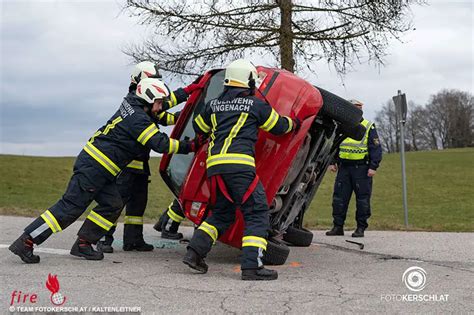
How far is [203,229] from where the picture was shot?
5516 mm

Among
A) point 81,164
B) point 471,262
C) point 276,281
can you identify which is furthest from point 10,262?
point 471,262

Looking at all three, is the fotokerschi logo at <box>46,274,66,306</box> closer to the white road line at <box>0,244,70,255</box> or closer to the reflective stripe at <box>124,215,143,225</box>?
the white road line at <box>0,244,70,255</box>

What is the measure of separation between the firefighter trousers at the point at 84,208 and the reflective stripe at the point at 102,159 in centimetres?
10

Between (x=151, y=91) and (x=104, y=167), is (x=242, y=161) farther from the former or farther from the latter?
(x=104, y=167)

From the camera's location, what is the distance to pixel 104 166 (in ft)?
19.5

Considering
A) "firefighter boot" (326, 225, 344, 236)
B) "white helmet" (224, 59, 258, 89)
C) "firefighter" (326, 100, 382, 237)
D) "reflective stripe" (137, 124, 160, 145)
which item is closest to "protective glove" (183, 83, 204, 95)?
"reflective stripe" (137, 124, 160, 145)

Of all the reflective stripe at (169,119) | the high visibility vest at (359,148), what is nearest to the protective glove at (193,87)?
the reflective stripe at (169,119)

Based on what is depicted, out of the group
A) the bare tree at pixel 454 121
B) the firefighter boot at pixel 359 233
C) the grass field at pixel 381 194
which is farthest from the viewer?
the bare tree at pixel 454 121

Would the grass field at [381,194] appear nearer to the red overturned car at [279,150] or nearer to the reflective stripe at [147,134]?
the red overturned car at [279,150]

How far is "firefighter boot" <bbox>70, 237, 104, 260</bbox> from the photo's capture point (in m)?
6.07

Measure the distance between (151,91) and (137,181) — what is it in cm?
126

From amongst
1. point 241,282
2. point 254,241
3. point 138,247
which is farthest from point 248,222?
point 138,247

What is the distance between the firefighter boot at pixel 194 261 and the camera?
5.34 meters

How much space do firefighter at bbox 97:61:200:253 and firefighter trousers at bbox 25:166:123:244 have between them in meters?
0.41
